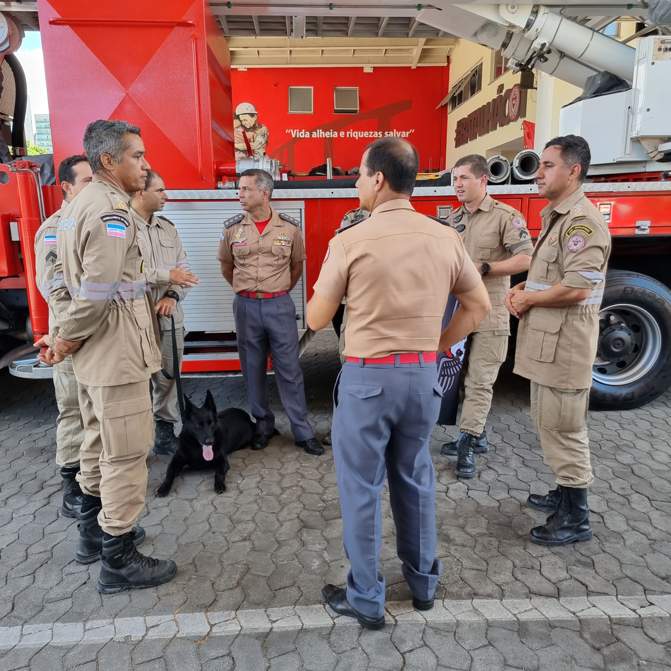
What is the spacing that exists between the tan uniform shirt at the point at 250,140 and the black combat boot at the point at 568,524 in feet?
9.69

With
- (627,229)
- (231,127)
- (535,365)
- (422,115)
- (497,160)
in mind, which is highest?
(422,115)

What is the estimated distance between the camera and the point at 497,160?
3.46 metres

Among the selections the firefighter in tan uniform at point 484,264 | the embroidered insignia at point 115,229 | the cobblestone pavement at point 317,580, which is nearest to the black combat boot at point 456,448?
the cobblestone pavement at point 317,580

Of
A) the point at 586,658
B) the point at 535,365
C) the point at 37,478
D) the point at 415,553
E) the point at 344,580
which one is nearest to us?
the point at 586,658

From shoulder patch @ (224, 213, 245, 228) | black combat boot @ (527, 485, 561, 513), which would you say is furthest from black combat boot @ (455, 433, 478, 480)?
shoulder patch @ (224, 213, 245, 228)

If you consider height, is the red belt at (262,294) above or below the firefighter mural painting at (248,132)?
below

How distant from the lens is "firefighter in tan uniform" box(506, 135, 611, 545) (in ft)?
7.45

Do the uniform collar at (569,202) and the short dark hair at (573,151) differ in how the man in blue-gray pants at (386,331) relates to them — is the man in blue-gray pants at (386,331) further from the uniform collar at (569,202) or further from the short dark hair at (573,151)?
the short dark hair at (573,151)

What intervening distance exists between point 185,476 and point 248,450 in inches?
18.2

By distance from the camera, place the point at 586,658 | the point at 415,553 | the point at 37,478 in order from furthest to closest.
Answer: the point at 37,478 < the point at 415,553 < the point at 586,658

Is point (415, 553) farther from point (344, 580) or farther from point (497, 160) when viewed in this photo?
point (497, 160)

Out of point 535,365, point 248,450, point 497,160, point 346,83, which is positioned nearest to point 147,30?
point 497,160

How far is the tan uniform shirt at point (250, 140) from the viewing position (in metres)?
4.16

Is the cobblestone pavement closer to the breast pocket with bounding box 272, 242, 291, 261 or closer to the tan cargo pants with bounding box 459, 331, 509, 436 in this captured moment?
the tan cargo pants with bounding box 459, 331, 509, 436
